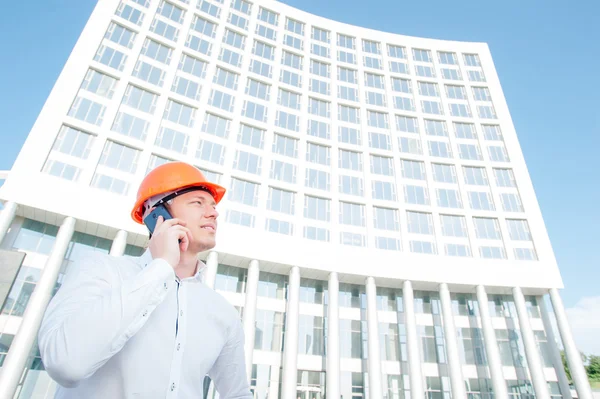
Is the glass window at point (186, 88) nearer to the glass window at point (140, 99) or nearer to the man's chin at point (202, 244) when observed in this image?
the glass window at point (140, 99)

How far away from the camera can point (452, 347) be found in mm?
32156

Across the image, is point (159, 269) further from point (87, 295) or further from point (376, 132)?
point (376, 132)

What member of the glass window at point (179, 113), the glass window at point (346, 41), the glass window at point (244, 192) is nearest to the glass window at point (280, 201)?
the glass window at point (244, 192)

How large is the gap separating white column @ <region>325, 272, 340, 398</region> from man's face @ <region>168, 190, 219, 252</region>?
3100cm

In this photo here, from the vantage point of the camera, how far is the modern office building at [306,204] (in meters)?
29.1

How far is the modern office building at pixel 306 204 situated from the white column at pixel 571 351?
0.19 metres

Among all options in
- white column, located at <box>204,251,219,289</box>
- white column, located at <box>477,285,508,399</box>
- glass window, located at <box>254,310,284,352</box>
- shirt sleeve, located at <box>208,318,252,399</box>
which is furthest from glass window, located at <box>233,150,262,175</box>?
shirt sleeve, located at <box>208,318,252,399</box>

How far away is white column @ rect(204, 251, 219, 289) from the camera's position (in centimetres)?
2997

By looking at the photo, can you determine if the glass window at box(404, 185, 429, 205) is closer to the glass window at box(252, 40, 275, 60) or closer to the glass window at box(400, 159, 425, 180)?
the glass window at box(400, 159, 425, 180)

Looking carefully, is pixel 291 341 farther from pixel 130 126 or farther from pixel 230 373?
pixel 230 373

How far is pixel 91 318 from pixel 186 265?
3.63ft

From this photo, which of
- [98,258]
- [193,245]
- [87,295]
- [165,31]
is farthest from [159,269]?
[165,31]

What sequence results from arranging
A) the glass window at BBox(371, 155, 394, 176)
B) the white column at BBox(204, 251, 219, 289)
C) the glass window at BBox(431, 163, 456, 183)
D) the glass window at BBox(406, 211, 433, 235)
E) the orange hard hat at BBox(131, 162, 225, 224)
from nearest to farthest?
1. the orange hard hat at BBox(131, 162, 225, 224)
2. the white column at BBox(204, 251, 219, 289)
3. the glass window at BBox(406, 211, 433, 235)
4. the glass window at BBox(371, 155, 394, 176)
5. the glass window at BBox(431, 163, 456, 183)

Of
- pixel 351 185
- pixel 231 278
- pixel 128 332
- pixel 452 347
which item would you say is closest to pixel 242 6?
pixel 351 185
